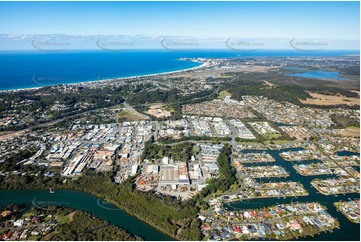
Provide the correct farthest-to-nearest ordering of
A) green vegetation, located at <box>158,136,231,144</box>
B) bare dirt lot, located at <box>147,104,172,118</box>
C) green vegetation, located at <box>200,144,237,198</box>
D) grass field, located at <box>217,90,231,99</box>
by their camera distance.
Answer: grass field, located at <box>217,90,231,99</box> < bare dirt lot, located at <box>147,104,172,118</box> < green vegetation, located at <box>158,136,231,144</box> < green vegetation, located at <box>200,144,237,198</box>

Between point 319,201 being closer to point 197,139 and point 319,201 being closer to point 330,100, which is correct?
point 197,139

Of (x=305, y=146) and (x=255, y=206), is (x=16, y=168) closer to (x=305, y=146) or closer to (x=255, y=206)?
(x=255, y=206)

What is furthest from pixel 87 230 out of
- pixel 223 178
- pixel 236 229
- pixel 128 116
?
pixel 128 116

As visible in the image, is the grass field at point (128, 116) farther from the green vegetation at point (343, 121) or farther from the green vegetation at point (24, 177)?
the green vegetation at point (343, 121)

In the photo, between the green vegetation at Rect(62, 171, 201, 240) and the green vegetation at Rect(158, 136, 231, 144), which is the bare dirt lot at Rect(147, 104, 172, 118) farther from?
the green vegetation at Rect(62, 171, 201, 240)

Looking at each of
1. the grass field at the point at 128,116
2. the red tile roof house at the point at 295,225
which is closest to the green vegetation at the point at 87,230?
the red tile roof house at the point at 295,225

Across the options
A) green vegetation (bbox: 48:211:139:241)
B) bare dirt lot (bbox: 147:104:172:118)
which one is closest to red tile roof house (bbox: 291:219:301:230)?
green vegetation (bbox: 48:211:139:241)

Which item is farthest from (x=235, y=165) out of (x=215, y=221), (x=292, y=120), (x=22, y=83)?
(x=22, y=83)
